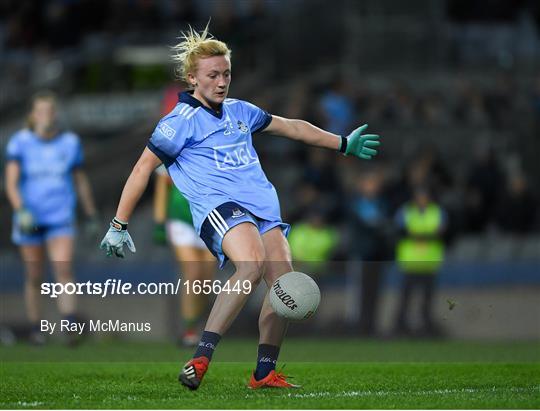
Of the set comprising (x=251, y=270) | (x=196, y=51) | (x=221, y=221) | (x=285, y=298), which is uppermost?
(x=196, y=51)

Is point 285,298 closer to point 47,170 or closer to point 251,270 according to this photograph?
point 251,270

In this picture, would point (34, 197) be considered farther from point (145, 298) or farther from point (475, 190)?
point (475, 190)

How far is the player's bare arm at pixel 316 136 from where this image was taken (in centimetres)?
977

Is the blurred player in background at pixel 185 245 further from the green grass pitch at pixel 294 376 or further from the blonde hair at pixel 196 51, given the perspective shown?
the blonde hair at pixel 196 51

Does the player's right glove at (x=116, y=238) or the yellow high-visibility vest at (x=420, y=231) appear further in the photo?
the yellow high-visibility vest at (x=420, y=231)

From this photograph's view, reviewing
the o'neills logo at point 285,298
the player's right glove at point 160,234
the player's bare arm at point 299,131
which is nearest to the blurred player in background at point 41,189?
the player's right glove at point 160,234

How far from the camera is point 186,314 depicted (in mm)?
14039

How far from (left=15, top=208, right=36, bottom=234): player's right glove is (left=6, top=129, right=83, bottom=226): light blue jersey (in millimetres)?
122

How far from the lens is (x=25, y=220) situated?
1462 centimetres

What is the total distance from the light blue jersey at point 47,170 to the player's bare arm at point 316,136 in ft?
18.0

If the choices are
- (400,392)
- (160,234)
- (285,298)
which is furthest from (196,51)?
(160,234)

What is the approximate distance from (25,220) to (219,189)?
5.83 metres

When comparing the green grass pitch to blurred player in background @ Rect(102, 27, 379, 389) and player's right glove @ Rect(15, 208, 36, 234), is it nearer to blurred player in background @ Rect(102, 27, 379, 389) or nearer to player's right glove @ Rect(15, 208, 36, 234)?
blurred player in background @ Rect(102, 27, 379, 389)

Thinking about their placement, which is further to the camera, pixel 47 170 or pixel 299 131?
pixel 47 170
